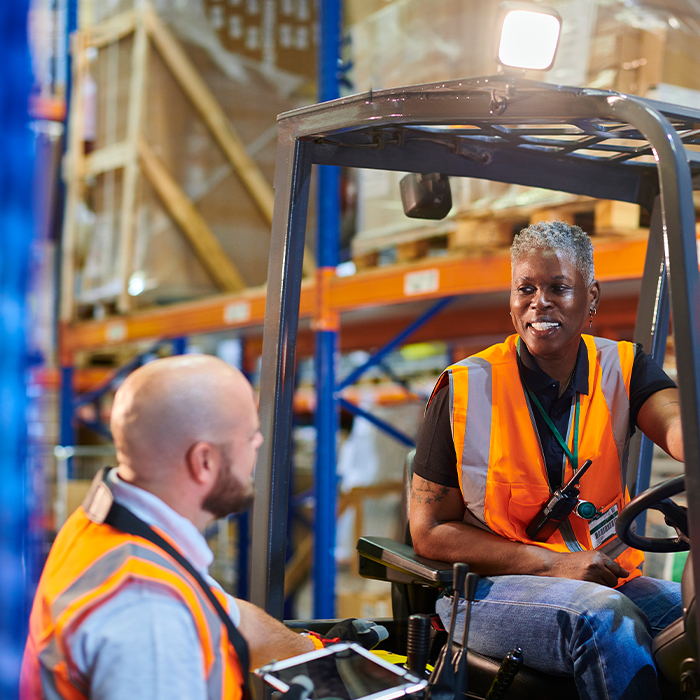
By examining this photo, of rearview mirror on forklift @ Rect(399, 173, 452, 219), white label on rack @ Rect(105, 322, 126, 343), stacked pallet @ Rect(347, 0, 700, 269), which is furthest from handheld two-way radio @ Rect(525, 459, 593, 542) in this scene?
white label on rack @ Rect(105, 322, 126, 343)

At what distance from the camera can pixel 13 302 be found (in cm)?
146

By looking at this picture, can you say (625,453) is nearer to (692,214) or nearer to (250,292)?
(692,214)

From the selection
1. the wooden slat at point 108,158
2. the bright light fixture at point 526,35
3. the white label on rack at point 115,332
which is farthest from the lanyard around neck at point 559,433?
the white label on rack at point 115,332

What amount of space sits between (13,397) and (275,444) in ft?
3.16

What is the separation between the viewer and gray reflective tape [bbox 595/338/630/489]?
2.45 m

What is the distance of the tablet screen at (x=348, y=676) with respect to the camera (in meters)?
1.58

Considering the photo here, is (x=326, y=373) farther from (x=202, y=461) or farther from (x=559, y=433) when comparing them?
(x=202, y=461)

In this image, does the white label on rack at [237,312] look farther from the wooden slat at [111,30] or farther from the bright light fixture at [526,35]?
the bright light fixture at [526,35]

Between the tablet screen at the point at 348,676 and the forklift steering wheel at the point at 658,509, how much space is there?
704 millimetres

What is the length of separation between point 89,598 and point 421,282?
3.48 m

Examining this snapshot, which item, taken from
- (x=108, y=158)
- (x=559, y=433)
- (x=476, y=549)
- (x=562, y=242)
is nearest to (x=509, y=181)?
(x=562, y=242)

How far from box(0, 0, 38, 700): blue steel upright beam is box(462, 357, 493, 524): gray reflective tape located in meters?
1.25

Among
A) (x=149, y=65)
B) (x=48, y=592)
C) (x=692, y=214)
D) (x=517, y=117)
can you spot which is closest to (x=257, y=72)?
(x=149, y=65)

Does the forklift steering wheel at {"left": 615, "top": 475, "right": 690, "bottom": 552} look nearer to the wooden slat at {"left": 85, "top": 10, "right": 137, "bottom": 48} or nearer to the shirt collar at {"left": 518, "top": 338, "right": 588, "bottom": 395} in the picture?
the shirt collar at {"left": 518, "top": 338, "right": 588, "bottom": 395}
